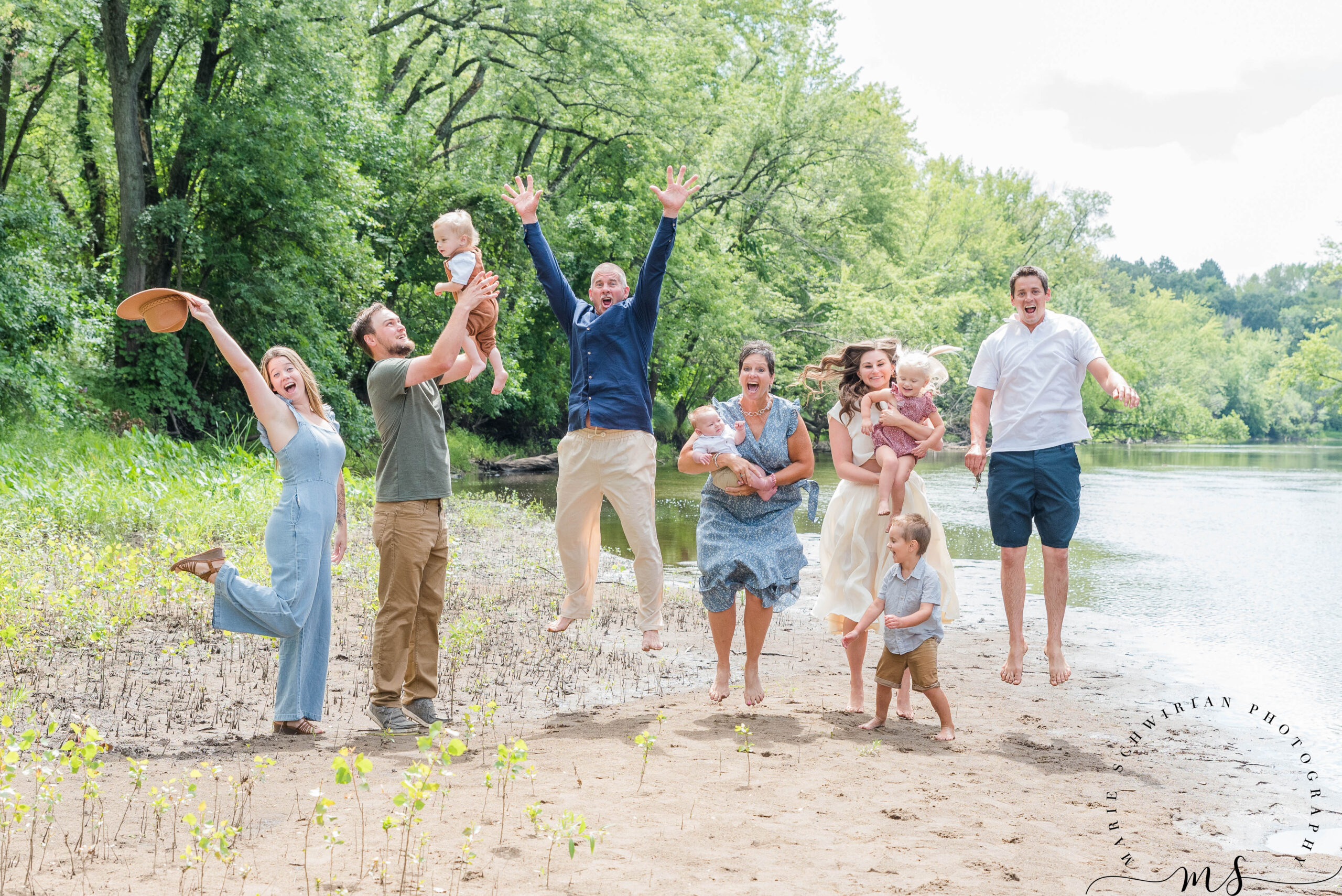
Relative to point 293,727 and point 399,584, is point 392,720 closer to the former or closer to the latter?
point 293,727

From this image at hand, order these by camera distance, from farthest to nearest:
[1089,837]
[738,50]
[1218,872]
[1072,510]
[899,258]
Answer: [899,258] → [738,50] → [1072,510] → [1089,837] → [1218,872]

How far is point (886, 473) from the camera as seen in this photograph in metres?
6.23

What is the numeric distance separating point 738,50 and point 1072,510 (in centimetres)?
3596

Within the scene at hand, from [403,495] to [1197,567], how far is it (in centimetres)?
1214

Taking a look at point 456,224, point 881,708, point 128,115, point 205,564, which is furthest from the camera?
point 128,115

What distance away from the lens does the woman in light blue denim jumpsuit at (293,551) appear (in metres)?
5.38

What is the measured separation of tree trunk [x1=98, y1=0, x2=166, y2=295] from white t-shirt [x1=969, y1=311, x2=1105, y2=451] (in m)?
16.4

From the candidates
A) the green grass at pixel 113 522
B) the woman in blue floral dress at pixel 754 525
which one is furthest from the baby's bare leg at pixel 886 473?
the green grass at pixel 113 522

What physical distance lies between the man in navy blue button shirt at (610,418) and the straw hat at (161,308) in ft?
6.37

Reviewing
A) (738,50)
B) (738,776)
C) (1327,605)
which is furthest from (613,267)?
(738,50)

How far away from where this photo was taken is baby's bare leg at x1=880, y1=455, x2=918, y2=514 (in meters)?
6.23

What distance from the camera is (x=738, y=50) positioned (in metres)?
39.3

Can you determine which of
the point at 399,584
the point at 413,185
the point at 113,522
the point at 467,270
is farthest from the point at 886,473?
the point at 413,185

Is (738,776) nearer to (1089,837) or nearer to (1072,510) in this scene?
(1089,837)
